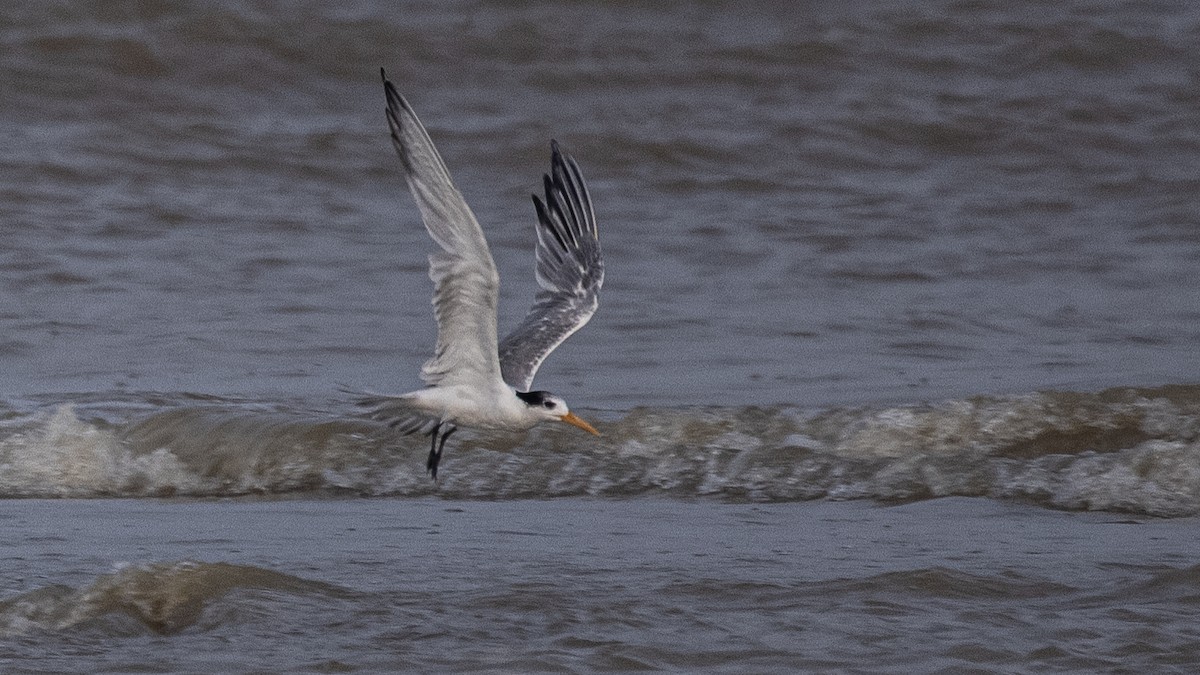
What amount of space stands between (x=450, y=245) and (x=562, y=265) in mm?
1771

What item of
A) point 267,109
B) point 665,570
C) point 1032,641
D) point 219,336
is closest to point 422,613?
point 665,570

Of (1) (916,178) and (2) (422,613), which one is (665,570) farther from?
(1) (916,178)

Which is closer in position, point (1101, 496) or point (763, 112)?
point (1101, 496)

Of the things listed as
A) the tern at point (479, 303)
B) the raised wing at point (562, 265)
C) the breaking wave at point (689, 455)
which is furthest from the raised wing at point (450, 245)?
the breaking wave at point (689, 455)

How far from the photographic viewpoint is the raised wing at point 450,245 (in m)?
5.30

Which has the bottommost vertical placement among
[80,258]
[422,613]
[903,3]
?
[422,613]

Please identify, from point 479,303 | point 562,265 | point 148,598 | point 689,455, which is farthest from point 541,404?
point 689,455

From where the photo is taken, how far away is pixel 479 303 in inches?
216

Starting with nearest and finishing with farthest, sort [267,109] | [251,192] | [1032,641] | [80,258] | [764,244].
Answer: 1. [1032,641]
2. [80,258]
3. [764,244]
4. [251,192]
5. [267,109]

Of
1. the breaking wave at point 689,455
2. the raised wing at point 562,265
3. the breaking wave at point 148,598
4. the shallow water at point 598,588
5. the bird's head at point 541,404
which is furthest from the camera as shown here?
the breaking wave at point 689,455

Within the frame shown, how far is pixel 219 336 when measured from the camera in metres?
9.40

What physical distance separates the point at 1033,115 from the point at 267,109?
6485 mm

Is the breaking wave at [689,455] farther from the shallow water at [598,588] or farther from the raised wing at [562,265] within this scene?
the raised wing at [562,265]

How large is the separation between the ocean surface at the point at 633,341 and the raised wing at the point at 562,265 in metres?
0.70
